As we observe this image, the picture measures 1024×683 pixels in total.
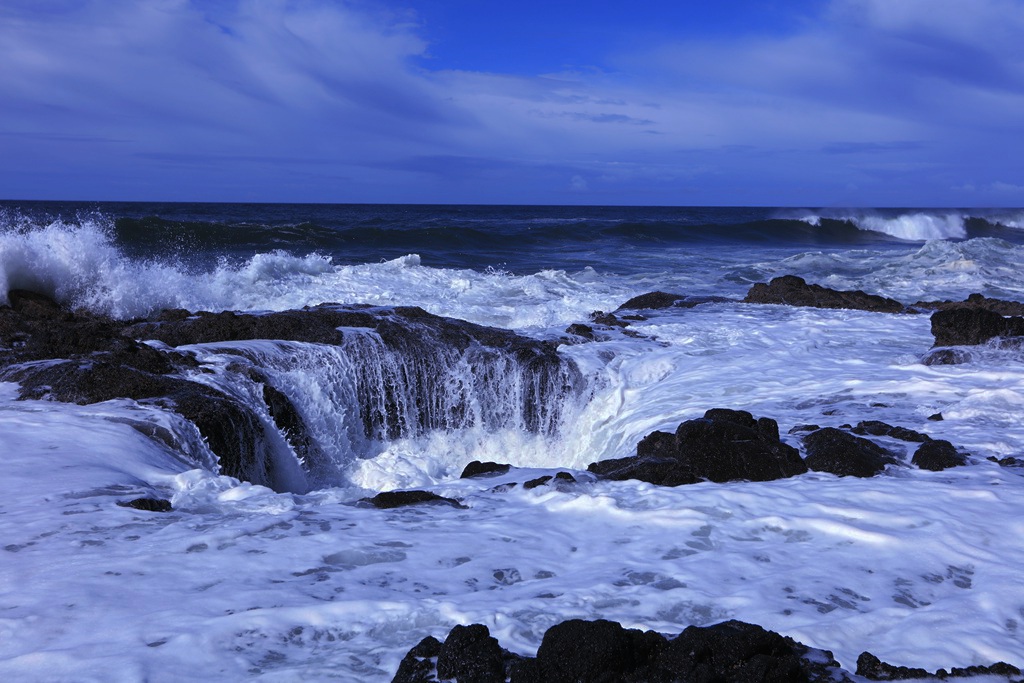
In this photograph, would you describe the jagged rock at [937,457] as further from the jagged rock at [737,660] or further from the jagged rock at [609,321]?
the jagged rock at [609,321]

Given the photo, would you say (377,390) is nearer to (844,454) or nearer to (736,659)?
(844,454)

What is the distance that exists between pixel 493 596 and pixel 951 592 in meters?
2.19

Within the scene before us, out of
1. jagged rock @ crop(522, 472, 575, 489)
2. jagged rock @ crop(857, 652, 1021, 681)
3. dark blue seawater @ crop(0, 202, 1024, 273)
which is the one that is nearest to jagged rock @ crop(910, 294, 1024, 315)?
jagged rock @ crop(522, 472, 575, 489)

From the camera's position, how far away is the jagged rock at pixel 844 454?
582 centimetres

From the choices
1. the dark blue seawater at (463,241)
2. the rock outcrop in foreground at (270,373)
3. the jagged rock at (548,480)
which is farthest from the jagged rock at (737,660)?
the dark blue seawater at (463,241)

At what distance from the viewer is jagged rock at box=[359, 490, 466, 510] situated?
17.0 feet

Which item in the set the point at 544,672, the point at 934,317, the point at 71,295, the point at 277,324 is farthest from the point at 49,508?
the point at 934,317

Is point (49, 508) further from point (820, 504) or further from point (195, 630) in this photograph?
point (820, 504)

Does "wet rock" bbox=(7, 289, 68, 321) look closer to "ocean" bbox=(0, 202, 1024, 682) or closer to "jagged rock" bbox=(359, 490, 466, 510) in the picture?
"ocean" bbox=(0, 202, 1024, 682)

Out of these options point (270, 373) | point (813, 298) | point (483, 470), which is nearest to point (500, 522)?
point (483, 470)

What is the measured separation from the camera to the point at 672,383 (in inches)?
364

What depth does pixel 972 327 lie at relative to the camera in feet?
31.9

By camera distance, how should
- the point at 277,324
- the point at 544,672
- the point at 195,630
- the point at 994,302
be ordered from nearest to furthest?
the point at 544,672 < the point at 195,630 < the point at 277,324 < the point at 994,302

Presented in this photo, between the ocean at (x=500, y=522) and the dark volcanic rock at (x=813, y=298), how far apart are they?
268 centimetres
